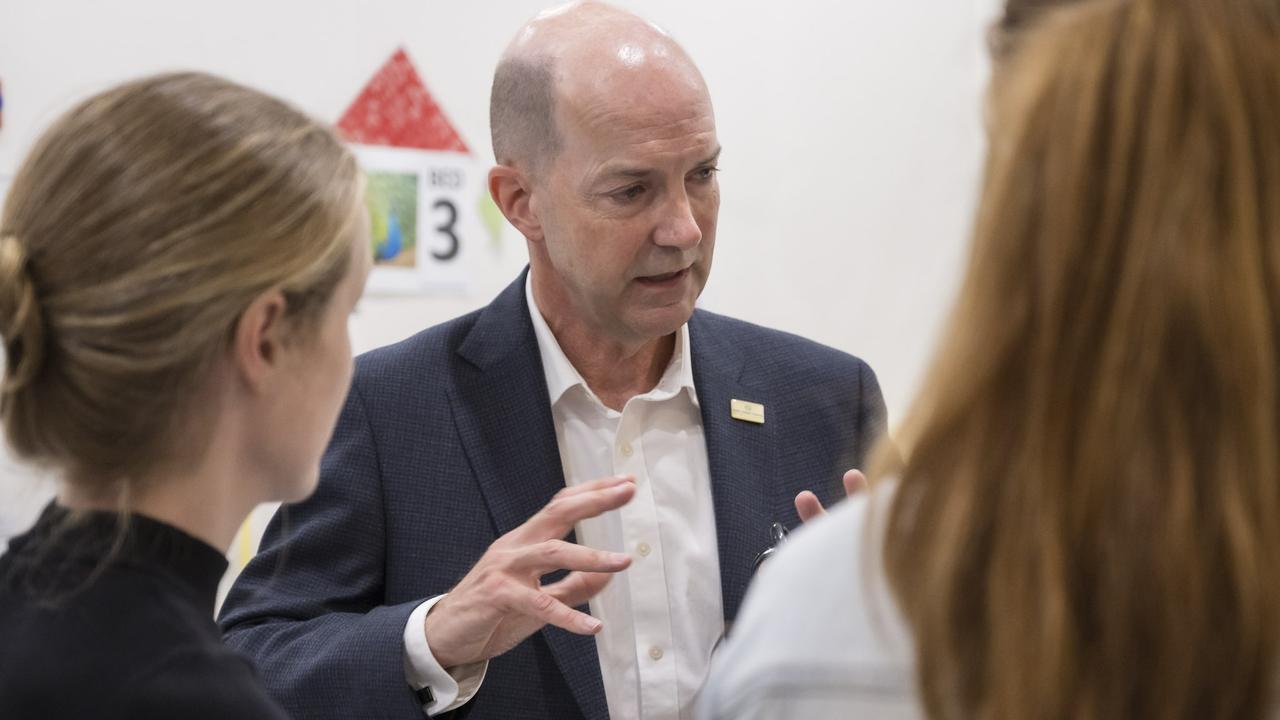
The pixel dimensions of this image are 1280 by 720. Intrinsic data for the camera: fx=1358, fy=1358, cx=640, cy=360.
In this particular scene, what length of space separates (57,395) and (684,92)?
1109 mm

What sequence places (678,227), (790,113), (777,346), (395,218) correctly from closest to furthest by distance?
(678,227) → (777,346) → (395,218) → (790,113)

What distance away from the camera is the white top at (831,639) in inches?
28.8

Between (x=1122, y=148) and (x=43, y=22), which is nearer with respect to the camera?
(x=1122, y=148)

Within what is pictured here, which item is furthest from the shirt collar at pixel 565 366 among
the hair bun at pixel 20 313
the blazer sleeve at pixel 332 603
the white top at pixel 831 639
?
the white top at pixel 831 639

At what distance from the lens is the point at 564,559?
1.46 meters

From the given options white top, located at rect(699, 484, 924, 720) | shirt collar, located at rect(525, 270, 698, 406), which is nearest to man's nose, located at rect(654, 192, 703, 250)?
shirt collar, located at rect(525, 270, 698, 406)

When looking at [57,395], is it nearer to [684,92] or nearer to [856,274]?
[684,92]

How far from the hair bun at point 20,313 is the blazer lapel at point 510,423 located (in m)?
0.87

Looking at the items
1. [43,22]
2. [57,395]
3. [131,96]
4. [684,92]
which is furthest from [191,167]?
[43,22]

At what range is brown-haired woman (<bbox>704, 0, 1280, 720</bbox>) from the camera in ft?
2.25

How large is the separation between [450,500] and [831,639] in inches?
47.9

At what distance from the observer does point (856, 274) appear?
338 cm

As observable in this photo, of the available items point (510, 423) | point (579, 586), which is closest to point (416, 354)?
point (510, 423)

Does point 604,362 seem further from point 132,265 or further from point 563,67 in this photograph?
point 132,265
